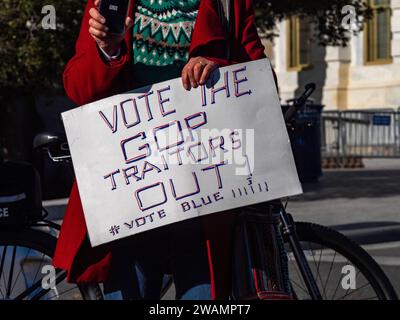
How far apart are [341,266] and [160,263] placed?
75 centimetres

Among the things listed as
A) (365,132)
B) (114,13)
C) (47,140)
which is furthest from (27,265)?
(365,132)

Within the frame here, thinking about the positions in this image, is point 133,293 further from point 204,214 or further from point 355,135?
point 355,135

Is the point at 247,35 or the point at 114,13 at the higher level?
the point at 114,13

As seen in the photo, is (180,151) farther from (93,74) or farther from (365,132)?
(365,132)

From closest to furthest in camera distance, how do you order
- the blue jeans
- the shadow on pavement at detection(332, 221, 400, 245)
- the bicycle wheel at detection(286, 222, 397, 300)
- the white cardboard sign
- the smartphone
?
the smartphone < the white cardboard sign < the blue jeans < the bicycle wheel at detection(286, 222, 397, 300) < the shadow on pavement at detection(332, 221, 400, 245)

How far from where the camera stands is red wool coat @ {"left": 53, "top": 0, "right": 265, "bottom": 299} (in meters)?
3.28

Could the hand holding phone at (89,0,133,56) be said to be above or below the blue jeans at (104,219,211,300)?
above

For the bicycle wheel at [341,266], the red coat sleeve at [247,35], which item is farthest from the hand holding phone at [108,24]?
the bicycle wheel at [341,266]

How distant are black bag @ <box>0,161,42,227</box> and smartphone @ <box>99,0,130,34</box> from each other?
944 millimetres

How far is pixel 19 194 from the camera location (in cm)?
386

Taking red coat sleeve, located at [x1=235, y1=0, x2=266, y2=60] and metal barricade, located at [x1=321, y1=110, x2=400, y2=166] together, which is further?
metal barricade, located at [x1=321, y1=110, x2=400, y2=166]

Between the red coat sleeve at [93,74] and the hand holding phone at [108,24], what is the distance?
0.09 meters

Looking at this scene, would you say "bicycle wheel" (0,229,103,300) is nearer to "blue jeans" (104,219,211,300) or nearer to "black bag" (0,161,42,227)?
"black bag" (0,161,42,227)

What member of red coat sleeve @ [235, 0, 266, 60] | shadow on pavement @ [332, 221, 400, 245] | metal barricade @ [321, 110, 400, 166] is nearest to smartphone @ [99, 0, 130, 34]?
red coat sleeve @ [235, 0, 266, 60]
